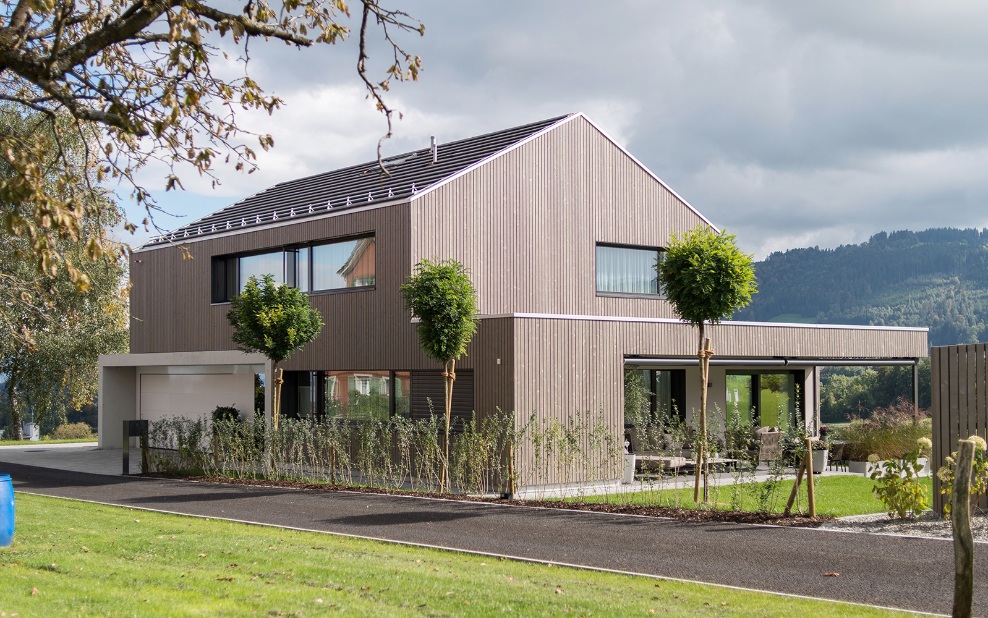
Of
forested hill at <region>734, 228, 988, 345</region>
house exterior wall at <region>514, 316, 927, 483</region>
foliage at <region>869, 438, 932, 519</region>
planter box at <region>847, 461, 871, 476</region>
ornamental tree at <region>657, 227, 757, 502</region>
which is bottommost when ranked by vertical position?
planter box at <region>847, 461, 871, 476</region>

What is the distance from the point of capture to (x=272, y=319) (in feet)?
63.6

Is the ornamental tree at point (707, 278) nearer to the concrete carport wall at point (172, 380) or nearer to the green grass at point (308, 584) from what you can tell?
the green grass at point (308, 584)

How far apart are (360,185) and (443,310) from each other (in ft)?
30.8

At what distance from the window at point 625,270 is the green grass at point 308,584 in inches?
548

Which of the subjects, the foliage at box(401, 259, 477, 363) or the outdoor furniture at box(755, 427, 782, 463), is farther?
the outdoor furniture at box(755, 427, 782, 463)

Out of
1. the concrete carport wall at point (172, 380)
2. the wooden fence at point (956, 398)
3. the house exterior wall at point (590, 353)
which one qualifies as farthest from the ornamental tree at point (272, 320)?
the wooden fence at point (956, 398)

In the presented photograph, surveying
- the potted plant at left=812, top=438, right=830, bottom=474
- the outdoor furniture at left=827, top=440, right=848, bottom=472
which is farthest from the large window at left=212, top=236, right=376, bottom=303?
the outdoor furniture at left=827, top=440, right=848, bottom=472

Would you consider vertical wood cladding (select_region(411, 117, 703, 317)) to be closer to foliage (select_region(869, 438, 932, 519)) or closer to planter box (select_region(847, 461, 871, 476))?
planter box (select_region(847, 461, 871, 476))

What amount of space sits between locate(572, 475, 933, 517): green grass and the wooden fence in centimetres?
120

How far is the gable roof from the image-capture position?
2258cm

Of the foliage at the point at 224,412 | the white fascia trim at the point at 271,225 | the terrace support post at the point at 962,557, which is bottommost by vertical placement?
the foliage at the point at 224,412

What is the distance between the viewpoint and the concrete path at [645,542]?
9070 millimetres

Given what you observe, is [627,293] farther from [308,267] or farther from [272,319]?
[272,319]

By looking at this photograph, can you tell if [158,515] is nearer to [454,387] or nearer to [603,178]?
[454,387]
